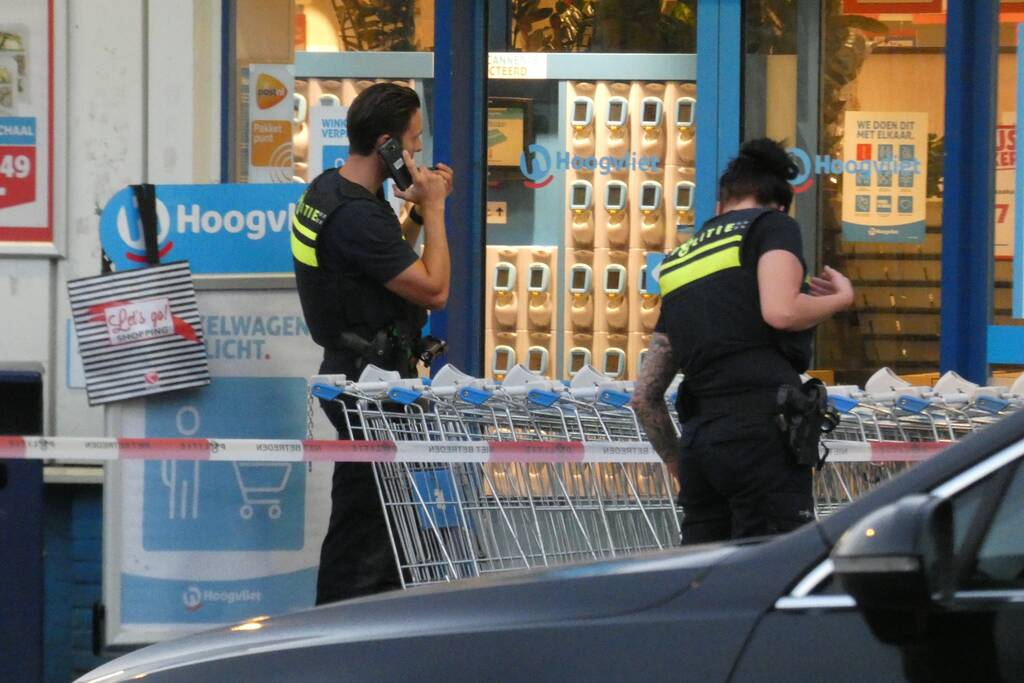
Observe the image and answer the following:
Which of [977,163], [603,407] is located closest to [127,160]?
[603,407]

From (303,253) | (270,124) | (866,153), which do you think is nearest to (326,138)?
(270,124)

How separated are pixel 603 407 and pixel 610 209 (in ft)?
9.74

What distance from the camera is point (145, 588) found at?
6.17m

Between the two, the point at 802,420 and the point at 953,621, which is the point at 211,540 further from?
the point at 953,621

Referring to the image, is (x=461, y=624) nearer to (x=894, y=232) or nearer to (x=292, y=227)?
(x=292, y=227)

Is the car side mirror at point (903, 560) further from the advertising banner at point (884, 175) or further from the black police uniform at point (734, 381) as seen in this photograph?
the advertising banner at point (884, 175)

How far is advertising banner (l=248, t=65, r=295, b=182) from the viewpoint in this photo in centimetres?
803

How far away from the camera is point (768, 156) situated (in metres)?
4.95

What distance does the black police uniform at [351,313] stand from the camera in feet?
18.4

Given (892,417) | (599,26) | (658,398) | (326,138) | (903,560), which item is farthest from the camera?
(599,26)

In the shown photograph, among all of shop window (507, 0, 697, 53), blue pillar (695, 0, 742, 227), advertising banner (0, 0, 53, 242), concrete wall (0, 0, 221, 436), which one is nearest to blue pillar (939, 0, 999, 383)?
blue pillar (695, 0, 742, 227)

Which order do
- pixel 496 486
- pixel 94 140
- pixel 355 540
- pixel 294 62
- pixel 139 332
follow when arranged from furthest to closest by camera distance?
pixel 294 62
pixel 94 140
pixel 139 332
pixel 355 540
pixel 496 486

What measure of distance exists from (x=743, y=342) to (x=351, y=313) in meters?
→ 1.56

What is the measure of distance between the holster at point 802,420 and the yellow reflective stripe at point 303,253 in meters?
1.80
